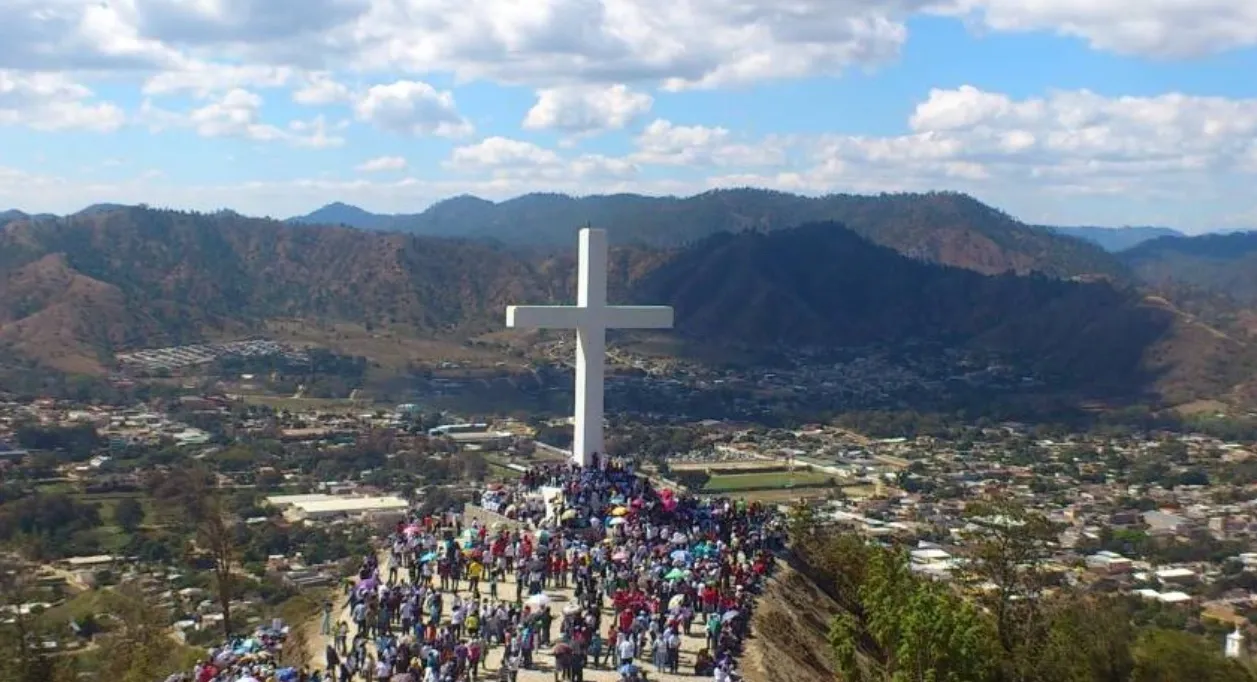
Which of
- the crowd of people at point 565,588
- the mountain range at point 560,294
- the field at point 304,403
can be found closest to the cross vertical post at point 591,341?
the crowd of people at point 565,588

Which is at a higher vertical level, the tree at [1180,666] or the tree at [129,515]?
the tree at [1180,666]

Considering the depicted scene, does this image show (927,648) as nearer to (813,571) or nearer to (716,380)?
(813,571)

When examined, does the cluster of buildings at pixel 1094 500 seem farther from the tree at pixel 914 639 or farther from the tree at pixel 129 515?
the tree at pixel 129 515

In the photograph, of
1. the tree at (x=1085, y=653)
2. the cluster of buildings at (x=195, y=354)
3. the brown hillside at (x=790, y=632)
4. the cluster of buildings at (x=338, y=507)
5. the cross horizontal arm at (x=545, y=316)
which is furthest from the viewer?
the cluster of buildings at (x=195, y=354)

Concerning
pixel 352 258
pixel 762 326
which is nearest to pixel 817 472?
pixel 762 326

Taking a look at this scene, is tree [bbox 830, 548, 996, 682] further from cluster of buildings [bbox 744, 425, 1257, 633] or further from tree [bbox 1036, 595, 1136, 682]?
cluster of buildings [bbox 744, 425, 1257, 633]

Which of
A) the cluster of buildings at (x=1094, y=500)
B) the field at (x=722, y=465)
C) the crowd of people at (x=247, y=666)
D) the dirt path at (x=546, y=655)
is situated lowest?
the cluster of buildings at (x=1094, y=500)

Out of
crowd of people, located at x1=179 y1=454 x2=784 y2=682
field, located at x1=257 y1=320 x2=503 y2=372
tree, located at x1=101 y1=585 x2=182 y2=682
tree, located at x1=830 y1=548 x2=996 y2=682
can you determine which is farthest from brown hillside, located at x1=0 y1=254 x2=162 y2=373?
tree, located at x1=830 y1=548 x2=996 y2=682

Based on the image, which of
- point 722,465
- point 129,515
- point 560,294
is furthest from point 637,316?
point 560,294
